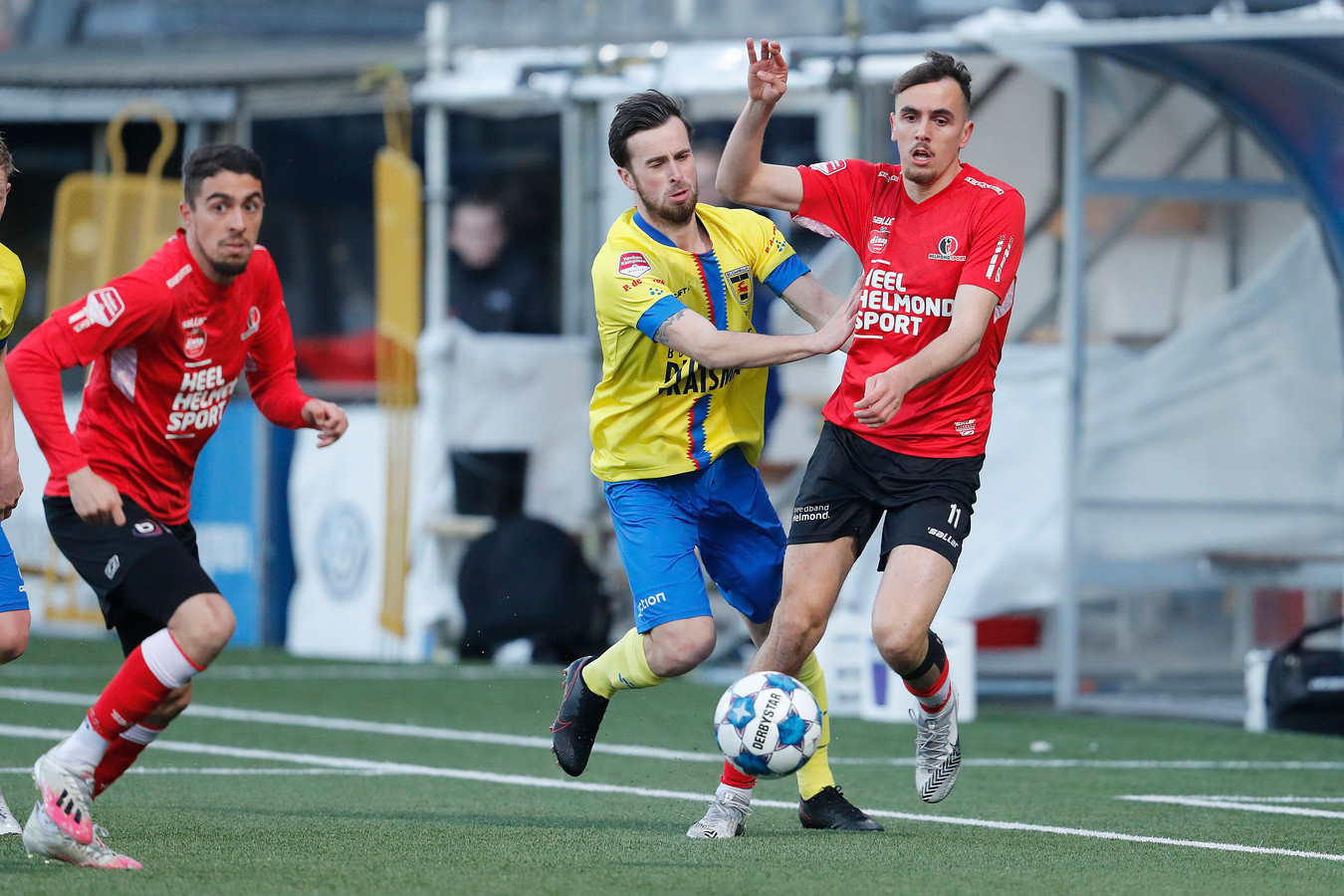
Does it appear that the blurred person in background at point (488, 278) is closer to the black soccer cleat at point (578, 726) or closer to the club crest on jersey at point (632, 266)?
the black soccer cleat at point (578, 726)

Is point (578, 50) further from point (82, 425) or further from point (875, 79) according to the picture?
point (82, 425)

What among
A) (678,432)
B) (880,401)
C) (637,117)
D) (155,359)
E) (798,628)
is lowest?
(798,628)

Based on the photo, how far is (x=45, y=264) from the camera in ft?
54.3

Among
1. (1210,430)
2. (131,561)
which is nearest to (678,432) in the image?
(131,561)

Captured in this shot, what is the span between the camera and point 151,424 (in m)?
5.84

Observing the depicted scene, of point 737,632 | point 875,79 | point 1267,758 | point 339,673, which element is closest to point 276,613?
point 339,673

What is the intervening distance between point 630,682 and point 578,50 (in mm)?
7995

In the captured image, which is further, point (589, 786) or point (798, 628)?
point (589, 786)

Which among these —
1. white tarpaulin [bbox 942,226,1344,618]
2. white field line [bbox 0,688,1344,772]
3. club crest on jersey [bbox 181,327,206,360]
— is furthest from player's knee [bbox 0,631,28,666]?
white tarpaulin [bbox 942,226,1344,618]

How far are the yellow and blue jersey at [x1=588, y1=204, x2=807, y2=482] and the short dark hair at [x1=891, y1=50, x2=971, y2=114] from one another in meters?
0.62

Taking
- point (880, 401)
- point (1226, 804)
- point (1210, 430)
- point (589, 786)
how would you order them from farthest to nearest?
point (1210, 430) → point (589, 786) → point (1226, 804) → point (880, 401)

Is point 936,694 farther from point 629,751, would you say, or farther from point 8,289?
point 8,289

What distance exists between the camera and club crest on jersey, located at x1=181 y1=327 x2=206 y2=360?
19.0ft

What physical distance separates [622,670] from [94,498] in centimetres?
164
